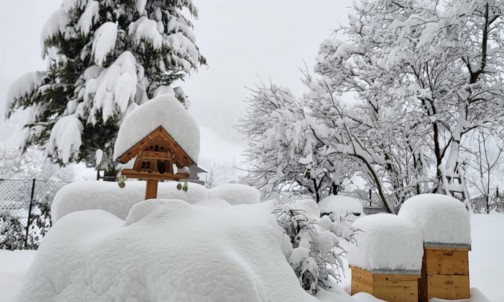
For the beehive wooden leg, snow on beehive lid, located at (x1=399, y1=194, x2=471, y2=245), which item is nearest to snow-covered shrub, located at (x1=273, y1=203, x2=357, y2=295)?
the beehive wooden leg

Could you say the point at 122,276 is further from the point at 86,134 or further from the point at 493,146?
the point at 493,146

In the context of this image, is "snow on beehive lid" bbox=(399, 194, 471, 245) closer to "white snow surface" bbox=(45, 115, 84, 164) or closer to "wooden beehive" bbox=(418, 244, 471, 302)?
"wooden beehive" bbox=(418, 244, 471, 302)

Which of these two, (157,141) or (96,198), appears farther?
(96,198)

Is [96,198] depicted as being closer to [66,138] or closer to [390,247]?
[390,247]

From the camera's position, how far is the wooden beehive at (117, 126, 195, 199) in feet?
11.6

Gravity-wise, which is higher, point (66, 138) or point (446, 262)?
point (66, 138)

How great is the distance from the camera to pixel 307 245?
11.1ft

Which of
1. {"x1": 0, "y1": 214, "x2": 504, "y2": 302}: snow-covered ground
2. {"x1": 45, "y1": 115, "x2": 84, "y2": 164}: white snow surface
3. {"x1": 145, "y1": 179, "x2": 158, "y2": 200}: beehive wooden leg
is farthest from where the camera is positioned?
{"x1": 45, "y1": 115, "x2": 84, "y2": 164}: white snow surface

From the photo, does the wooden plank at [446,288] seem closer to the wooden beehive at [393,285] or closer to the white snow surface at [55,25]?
the wooden beehive at [393,285]

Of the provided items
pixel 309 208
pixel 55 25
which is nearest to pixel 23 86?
pixel 55 25

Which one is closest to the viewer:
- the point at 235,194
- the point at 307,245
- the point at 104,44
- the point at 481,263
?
the point at 307,245

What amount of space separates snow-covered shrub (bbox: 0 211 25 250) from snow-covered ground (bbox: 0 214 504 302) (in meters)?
0.62

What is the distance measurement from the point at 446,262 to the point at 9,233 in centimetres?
921

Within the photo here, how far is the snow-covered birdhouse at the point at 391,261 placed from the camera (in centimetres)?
478
